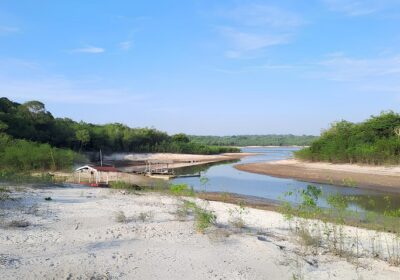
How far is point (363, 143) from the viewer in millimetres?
46875

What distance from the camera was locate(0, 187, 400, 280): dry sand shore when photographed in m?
6.61

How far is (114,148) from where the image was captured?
275 feet

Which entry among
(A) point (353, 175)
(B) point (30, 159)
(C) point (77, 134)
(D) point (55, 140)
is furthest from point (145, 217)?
(C) point (77, 134)

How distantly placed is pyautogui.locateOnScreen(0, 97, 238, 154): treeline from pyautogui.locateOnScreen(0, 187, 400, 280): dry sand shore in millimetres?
41635

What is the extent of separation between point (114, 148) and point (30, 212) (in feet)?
243

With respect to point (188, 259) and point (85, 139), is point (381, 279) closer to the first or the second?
point (188, 259)

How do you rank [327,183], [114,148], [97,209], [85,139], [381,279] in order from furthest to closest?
[114,148] < [85,139] < [327,183] < [97,209] < [381,279]

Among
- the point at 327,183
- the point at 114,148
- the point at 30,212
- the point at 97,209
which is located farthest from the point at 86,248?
the point at 114,148

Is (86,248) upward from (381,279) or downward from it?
upward

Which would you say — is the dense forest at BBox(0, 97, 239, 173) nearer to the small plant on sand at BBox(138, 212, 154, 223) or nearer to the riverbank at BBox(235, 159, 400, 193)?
the small plant on sand at BBox(138, 212, 154, 223)

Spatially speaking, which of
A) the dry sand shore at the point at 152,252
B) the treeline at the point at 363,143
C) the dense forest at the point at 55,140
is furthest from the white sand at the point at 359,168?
the dry sand shore at the point at 152,252

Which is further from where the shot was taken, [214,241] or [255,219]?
[255,219]

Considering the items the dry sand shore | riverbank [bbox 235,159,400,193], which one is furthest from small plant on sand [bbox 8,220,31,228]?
riverbank [bbox 235,159,400,193]

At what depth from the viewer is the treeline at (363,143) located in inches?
1639
